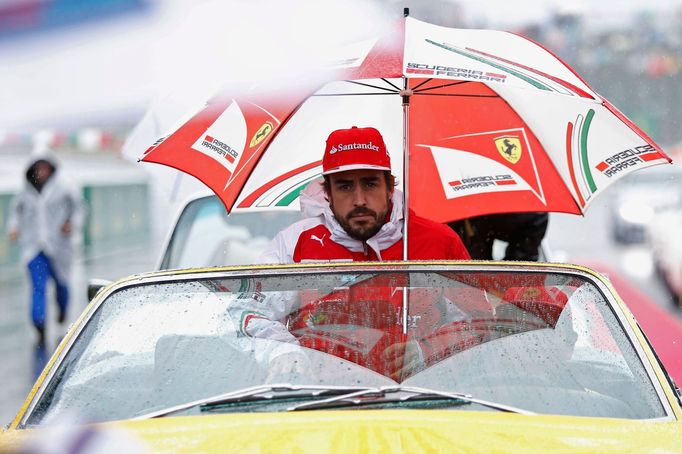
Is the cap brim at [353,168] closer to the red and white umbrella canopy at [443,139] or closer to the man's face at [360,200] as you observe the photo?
the man's face at [360,200]

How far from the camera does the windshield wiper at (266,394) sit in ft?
8.45

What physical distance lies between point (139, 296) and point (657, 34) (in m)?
49.2

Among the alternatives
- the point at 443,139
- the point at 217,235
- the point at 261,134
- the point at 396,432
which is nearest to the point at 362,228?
the point at 261,134

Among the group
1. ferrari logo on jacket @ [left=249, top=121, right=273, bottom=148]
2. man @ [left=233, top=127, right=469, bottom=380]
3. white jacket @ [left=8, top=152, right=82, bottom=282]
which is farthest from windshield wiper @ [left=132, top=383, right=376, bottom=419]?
white jacket @ [left=8, top=152, right=82, bottom=282]

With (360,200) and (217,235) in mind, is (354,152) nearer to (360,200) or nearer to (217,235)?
(360,200)

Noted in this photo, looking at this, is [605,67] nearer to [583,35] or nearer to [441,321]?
[583,35]

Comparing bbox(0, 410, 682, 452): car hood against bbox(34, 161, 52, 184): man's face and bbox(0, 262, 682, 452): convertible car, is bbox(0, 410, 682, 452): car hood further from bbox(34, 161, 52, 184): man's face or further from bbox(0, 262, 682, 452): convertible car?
bbox(34, 161, 52, 184): man's face

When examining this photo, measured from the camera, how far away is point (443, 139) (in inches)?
208

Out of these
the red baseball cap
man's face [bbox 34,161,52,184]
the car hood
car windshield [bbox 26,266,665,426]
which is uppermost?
man's face [bbox 34,161,52,184]

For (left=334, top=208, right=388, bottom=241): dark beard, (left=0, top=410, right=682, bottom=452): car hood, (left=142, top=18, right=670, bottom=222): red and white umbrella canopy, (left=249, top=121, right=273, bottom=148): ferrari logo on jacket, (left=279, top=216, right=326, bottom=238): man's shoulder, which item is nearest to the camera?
(left=0, top=410, right=682, bottom=452): car hood

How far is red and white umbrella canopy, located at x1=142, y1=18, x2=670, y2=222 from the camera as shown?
4523mm

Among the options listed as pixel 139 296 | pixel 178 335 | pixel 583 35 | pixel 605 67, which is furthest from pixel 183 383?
pixel 605 67

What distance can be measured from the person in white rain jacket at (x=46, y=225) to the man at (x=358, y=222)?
7.03 m

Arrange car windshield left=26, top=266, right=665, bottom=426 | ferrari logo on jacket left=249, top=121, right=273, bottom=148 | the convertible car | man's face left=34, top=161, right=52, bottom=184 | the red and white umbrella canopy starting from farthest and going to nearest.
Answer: man's face left=34, top=161, right=52, bottom=184 < ferrari logo on jacket left=249, top=121, right=273, bottom=148 < the red and white umbrella canopy < car windshield left=26, top=266, right=665, bottom=426 < the convertible car
